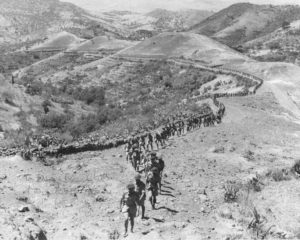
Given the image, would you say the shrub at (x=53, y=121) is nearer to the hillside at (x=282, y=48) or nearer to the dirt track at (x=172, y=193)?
the dirt track at (x=172, y=193)

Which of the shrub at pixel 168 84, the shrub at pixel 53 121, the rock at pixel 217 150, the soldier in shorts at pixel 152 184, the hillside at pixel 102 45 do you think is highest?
the soldier in shorts at pixel 152 184

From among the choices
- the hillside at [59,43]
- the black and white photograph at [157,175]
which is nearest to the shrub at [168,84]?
the black and white photograph at [157,175]

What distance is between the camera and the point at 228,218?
49.3 ft

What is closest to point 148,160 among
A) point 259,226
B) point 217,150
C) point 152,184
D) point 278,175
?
point 152,184

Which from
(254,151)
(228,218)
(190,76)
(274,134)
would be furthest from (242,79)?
(228,218)

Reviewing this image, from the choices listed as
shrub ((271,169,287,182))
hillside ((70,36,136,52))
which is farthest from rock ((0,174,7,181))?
hillside ((70,36,136,52))

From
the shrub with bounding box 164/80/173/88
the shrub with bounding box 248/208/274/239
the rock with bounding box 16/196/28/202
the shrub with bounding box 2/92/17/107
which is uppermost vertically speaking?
the shrub with bounding box 248/208/274/239

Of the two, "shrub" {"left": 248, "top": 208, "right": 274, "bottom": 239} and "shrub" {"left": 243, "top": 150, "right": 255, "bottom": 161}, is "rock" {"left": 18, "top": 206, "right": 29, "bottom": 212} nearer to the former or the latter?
"shrub" {"left": 248, "top": 208, "right": 274, "bottom": 239}

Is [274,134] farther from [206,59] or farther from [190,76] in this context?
[206,59]

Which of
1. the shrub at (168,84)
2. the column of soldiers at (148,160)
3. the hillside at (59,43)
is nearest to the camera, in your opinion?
the column of soldiers at (148,160)

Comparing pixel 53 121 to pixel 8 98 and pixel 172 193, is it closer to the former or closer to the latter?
pixel 8 98

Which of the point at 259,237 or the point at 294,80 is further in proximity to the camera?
the point at 294,80

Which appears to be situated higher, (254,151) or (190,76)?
(254,151)

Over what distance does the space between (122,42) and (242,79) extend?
83348mm
